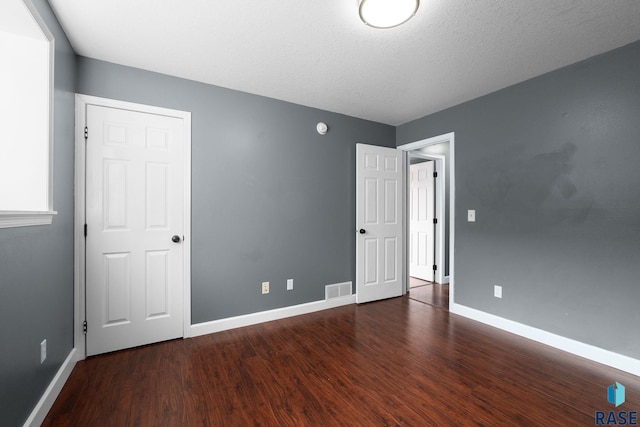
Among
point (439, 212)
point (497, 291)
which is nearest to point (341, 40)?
point (497, 291)

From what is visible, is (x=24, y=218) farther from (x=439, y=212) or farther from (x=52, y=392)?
(x=439, y=212)

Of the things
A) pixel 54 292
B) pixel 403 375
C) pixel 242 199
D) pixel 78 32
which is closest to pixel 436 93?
pixel 242 199

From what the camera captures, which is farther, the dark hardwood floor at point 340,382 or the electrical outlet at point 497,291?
the electrical outlet at point 497,291

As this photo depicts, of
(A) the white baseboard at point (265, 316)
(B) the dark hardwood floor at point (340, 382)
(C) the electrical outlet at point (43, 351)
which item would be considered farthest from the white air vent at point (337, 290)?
(C) the electrical outlet at point (43, 351)

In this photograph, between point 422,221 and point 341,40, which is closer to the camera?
point 341,40

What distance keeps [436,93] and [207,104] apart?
2.43m

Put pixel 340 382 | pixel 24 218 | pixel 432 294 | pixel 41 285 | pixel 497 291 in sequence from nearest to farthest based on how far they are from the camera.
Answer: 1. pixel 24 218
2. pixel 41 285
3. pixel 340 382
4. pixel 497 291
5. pixel 432 294

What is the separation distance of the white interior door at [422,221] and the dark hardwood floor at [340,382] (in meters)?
2.11

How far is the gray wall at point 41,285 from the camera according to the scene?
4.13ft

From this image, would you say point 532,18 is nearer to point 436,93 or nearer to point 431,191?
point 436,93

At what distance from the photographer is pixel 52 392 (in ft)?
5.61

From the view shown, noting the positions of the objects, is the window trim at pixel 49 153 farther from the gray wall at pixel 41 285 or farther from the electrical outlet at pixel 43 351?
the electrical outlet at pixel 43 351
